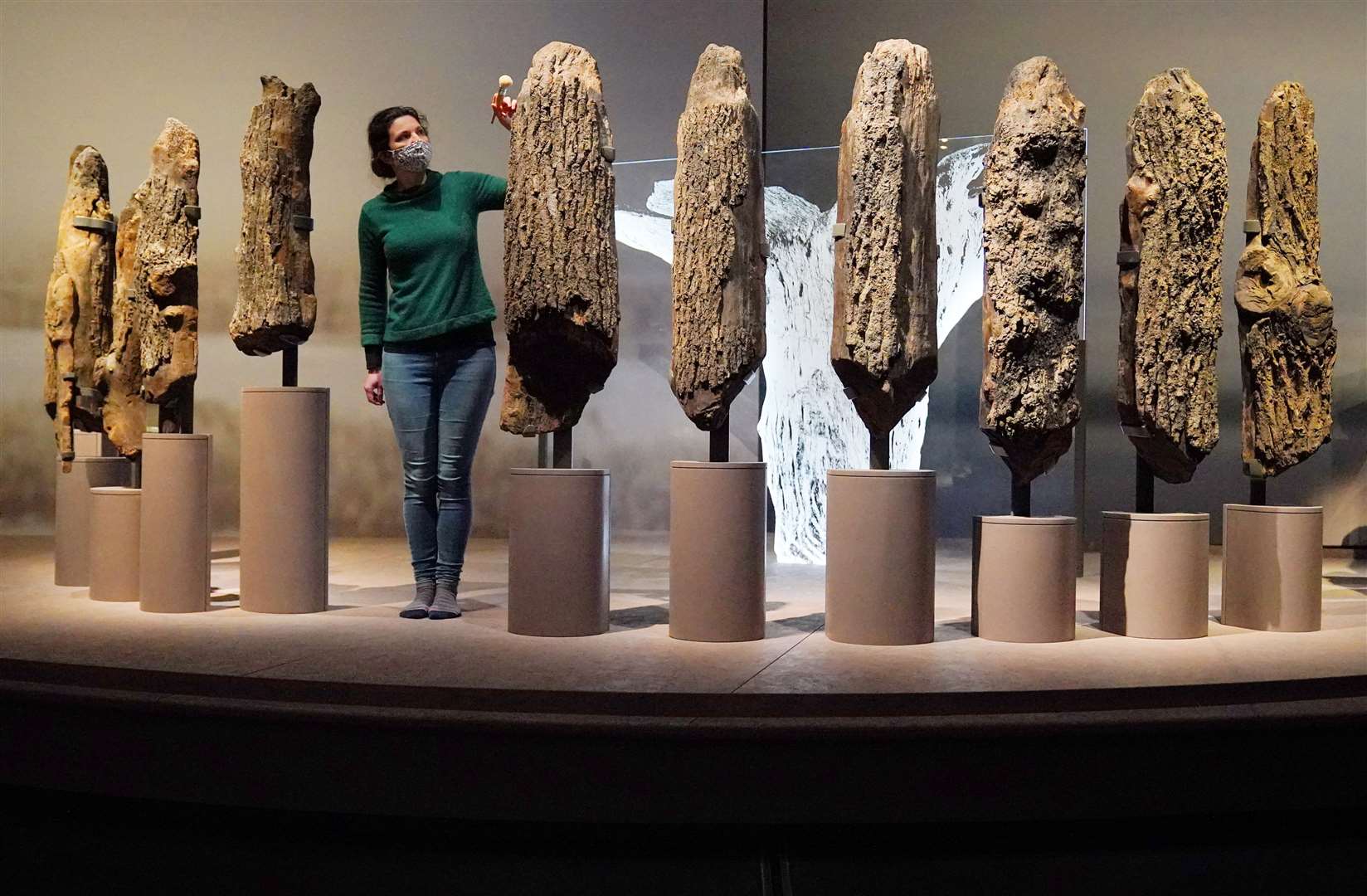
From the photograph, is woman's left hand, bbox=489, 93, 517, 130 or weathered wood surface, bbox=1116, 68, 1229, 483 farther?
woman's left hand, bbox=489, 93, 517, 130

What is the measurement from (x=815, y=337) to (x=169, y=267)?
2995mm

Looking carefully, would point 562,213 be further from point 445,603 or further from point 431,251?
point 445,603

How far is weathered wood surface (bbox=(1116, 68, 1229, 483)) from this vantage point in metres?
4.10

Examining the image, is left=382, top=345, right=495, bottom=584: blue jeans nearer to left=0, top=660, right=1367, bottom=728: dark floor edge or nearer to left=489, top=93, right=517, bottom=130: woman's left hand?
left=489, top=93, right=517, bottom=130: woman's left hand

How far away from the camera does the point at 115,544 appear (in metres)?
4.72

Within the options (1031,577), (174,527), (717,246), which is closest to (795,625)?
(1031,577)

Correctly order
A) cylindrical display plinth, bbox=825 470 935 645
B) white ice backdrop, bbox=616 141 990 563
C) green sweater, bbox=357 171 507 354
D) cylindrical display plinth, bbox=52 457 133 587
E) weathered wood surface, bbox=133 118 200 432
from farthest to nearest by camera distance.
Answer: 1. white ice backdrop, bbox=616 141 990 563
2. cylindrical display plinth, bbox=52 457 133 587
3. weathered wood surface, bbox=133 118 200 432
4. green sweater, bbox=357 171 507 354
5. cylindrical display plinth, bbox=825 470 935 645

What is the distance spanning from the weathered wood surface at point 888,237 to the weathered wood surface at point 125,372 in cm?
287

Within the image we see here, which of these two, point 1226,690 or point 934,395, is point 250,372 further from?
point 1226,690

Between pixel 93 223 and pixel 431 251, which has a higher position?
pixel 93 223

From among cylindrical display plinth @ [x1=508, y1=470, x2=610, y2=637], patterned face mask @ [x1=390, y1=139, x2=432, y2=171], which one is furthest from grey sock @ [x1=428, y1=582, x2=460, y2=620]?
patterned face mask @ [x1=390, y1=139, x2=432, y2=171]

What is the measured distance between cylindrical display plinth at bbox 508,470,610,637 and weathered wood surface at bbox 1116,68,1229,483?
5.88ft

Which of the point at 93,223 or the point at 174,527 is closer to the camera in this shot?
the point at 174,527

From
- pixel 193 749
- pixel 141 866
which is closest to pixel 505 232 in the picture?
pixel 193 749
